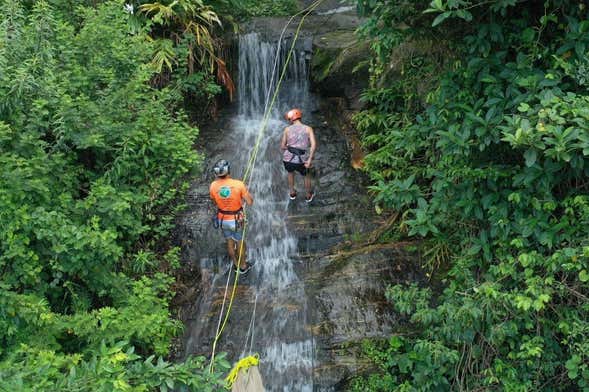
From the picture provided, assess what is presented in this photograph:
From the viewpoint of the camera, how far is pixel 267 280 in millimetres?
7441

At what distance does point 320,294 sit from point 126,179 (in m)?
2.82

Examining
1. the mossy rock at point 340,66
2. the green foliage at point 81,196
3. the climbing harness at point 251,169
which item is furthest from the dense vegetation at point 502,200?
→ the mossy rock at point 340,66

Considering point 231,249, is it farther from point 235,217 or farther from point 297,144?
point 297,144

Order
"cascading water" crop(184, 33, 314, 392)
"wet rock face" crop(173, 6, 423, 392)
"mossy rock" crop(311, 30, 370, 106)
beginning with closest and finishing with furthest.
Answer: "wet rock face" crop(173, 6, 423, 392)
"cascading water" crop(184, 33, 314, 392)
"mossy rock" crop(311, 30, 370, 106)

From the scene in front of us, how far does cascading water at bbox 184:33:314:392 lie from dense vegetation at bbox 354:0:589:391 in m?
0.98

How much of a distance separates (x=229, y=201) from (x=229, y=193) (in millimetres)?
108

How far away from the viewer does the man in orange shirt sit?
6910 mm

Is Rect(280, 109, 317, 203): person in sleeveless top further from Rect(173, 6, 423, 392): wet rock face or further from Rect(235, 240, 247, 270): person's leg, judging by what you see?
Rect(235, 240, 247, 270): person's leg

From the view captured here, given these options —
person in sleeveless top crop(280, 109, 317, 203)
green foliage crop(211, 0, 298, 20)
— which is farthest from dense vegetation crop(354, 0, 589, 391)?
green foliage crop(211, 0, 298, 20)

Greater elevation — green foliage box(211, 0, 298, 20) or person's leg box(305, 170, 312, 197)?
green foliage box(211, 0, 298, 20)

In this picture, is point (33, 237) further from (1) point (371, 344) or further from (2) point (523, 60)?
(2) point (523, 60)

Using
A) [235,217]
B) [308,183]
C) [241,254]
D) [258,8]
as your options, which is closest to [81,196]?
[235,217]

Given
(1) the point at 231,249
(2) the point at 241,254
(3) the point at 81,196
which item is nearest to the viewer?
(3) the point at 81,196

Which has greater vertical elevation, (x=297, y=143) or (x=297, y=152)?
(x=297, y=143)
